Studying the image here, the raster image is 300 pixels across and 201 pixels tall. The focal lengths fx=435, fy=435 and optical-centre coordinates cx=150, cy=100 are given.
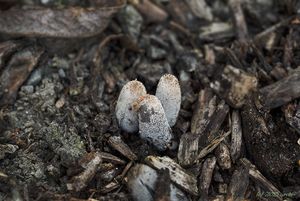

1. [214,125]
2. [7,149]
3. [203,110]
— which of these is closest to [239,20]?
[203,110]

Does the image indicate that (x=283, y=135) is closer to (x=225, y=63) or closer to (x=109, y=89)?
(x=225, y=63)

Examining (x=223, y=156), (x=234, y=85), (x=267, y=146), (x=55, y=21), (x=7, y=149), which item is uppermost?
(x=55, y=21)

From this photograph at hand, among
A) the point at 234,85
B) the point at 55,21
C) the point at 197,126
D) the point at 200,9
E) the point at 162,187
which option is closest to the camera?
the point at 162,187

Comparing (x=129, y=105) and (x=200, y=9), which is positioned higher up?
(x=200, y=9)

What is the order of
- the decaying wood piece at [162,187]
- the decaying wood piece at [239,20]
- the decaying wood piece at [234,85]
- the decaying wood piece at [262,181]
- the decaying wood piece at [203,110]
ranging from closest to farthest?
the decaying wood piece at [162,187], the decaying wood piece at [262,181], the decaying wood piece at [203,110], the decaying wood piece at [234,85], the decaying wood piece at [239,20]

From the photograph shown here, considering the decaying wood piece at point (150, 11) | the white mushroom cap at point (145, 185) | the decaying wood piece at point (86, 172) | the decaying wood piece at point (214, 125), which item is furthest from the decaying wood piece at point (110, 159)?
the decaying wood piece at point (150, 11)

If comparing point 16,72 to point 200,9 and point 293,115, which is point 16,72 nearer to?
point 200,9

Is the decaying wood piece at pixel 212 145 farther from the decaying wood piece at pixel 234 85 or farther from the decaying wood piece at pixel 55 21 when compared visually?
the decaying wood piece at pixel 55 21
